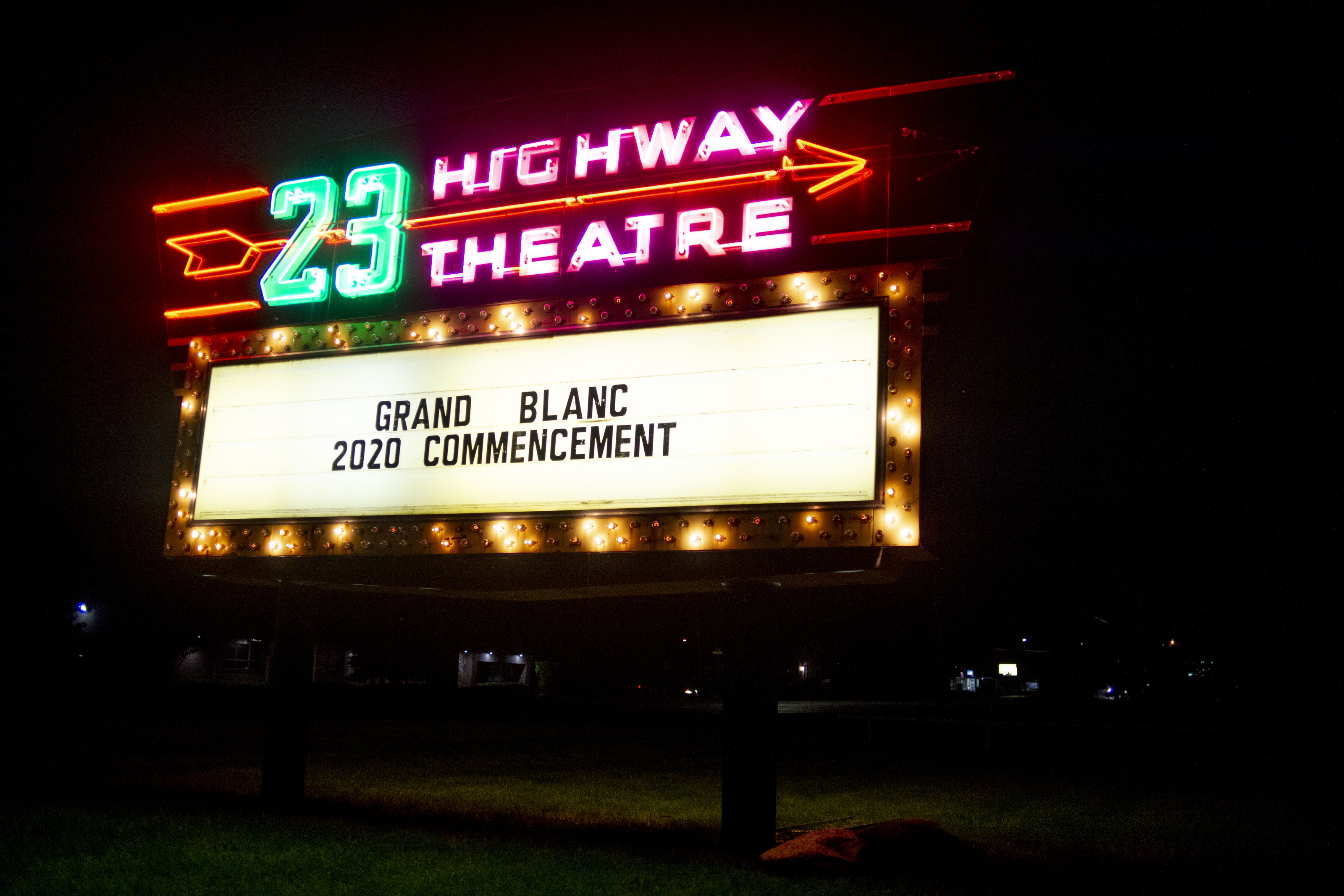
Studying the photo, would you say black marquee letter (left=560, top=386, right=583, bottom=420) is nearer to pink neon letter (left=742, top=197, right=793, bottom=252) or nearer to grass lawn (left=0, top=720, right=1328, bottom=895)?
pink neon letter (left=742, top=197, right=793, bottom=252)

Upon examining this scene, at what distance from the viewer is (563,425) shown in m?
7.47

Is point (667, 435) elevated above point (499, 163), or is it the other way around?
point (499, 163)

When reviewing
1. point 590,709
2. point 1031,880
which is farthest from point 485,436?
point 590,709

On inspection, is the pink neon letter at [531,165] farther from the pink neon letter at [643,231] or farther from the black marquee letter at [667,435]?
the black marquee letter at [667,435]

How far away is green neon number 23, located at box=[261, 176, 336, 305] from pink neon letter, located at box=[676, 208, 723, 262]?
140 inches

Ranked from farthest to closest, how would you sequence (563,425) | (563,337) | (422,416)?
(422,416) → (563,337) → (563,425)

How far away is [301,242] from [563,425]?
12.3 feet

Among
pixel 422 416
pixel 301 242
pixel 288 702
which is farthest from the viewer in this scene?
pixel 288 702

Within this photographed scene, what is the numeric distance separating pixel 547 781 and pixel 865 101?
441 inches

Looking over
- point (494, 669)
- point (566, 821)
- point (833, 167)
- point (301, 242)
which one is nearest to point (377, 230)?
point (301, 242)

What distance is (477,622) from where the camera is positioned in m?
49.3

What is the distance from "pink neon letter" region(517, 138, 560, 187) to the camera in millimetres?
8820

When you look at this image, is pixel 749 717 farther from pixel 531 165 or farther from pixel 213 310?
pixel 213 310

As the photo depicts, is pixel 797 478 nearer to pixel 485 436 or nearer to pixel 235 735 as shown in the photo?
pixel 485 436
